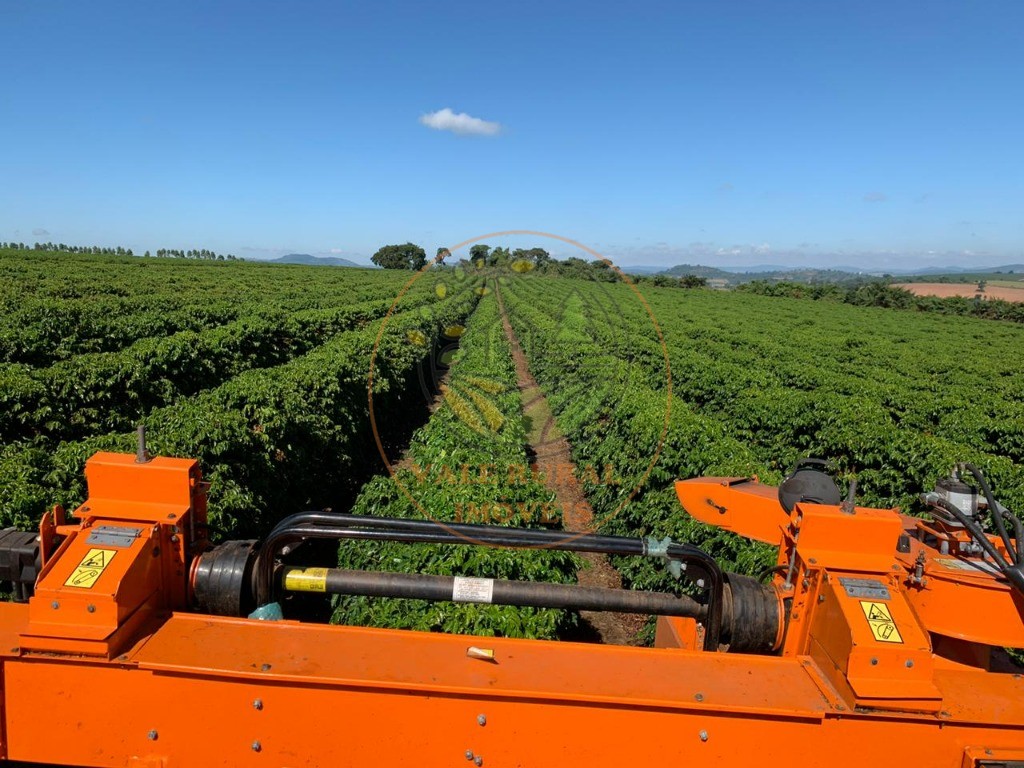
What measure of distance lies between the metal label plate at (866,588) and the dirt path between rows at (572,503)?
2551 millimetres

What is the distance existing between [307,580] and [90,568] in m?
0.76

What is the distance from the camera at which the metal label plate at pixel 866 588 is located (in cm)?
217

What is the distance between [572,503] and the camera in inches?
447

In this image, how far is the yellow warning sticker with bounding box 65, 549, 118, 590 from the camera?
2059 millimetres

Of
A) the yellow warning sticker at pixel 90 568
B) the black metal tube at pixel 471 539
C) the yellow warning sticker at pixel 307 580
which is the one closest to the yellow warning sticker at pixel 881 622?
the black metal tube at pixel 471 539

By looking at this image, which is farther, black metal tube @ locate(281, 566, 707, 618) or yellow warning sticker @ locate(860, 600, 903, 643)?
black metal tube @ locate(281, 566, 707, 618)

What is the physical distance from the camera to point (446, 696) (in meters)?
1.99

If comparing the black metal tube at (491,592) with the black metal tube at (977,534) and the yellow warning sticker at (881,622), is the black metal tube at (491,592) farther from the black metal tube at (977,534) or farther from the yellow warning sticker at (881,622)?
the black metal tube at (977,534)

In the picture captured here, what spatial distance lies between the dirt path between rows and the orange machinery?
245 cm

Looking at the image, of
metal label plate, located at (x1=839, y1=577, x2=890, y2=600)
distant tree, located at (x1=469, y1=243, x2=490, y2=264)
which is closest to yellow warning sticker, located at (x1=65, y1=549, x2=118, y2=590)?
distant tree, located at (x1=469, y1=243, x2=490, y2=264)

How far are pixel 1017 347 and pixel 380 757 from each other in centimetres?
4161

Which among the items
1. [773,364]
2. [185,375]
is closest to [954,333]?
[773,364]

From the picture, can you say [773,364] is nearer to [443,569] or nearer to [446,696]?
[443,569]

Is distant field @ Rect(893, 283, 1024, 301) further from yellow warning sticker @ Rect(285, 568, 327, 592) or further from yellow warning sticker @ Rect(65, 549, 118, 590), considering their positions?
yellow warning sticker @ Rect(65, 549, 118, 590)
